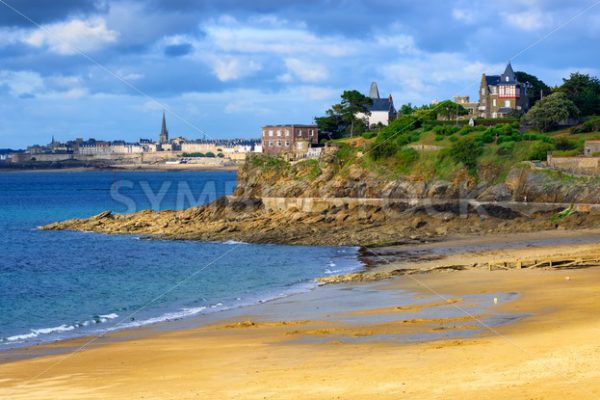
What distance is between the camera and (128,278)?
1662 inches

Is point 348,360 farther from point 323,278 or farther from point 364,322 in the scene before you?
point 323,278

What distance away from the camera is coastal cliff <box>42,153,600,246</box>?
→ 5344cm

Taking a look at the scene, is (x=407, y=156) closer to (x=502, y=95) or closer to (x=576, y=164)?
(x=576, y=164)

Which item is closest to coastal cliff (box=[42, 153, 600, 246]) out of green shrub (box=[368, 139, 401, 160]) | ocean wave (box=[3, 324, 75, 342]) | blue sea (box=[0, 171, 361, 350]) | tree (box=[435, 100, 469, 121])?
green shrub (box=[368, 139, 401, 160])

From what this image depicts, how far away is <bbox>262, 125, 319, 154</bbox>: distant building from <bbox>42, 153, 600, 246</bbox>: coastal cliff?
3144cm

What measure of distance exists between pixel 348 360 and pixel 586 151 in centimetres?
4988

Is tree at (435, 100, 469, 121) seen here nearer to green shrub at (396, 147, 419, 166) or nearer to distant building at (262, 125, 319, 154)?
distant building at (262, 125, 319, 154)

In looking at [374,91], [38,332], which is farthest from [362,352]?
[374,91]

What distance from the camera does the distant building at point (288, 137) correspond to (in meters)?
104

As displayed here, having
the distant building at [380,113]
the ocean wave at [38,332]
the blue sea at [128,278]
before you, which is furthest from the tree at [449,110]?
the ocean wave at [38,332]

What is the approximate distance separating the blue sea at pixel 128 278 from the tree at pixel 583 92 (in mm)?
51318

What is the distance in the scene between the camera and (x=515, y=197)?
192 ft

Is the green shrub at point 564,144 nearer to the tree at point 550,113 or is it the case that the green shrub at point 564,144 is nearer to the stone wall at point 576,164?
the stone wall at point 576,164

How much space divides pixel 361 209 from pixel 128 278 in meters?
22.2
